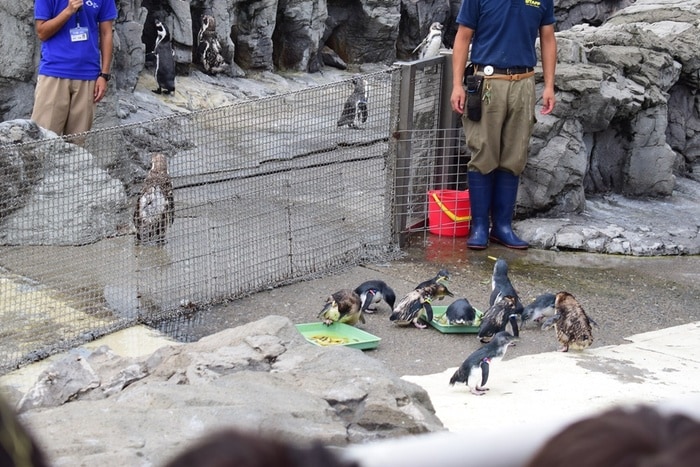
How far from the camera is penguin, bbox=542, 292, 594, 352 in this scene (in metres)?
5.40

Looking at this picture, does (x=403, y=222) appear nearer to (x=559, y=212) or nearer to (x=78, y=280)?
(x=559, y=212)

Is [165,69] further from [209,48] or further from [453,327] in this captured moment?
[453,327]

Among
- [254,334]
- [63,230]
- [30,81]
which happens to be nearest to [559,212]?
[63,230]

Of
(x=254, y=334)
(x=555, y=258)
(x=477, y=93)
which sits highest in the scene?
(x=477, y=93)

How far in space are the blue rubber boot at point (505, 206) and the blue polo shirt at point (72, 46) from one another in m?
3.37

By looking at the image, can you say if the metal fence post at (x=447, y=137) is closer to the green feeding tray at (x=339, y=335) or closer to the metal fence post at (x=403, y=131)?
the metal fence post at (x=403, y=131)

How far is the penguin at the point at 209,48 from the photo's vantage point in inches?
679

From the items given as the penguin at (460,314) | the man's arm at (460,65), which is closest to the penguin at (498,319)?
the penguin at (460,314)

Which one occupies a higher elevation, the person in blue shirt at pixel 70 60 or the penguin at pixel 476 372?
the person in blue shirt at pixel 70 60

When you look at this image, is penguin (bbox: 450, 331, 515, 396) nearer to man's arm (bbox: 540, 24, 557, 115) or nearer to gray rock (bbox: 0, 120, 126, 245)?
gray rock (bbox: 0, 120, 126, 245)

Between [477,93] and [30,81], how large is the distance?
6093mm

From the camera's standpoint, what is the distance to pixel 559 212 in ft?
27.5

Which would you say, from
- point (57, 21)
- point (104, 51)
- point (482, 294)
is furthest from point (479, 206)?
point (57, 21)

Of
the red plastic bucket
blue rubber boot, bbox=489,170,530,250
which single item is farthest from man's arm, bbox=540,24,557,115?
the red plastic bucket
